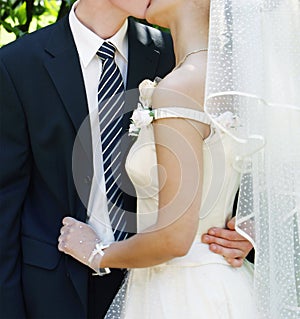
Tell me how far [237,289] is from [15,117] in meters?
0.95

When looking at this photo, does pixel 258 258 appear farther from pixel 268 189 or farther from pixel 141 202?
pixel 141 202

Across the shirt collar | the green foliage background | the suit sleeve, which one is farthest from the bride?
the green foliage background

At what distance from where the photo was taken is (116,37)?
3088 millimetres

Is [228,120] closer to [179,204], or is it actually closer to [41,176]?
[179,204]

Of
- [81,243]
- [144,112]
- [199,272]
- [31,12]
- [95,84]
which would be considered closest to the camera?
[144,112]

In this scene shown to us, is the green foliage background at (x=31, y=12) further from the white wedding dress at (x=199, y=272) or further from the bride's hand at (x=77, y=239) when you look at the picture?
the white wedding dress at (x=199, y=272)

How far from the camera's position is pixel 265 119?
2.41 m

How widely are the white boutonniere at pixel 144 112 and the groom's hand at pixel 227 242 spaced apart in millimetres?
391

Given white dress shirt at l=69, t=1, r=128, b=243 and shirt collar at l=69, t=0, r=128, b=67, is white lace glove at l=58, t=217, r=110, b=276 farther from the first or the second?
shirt collar at l=69, t=0, r=128, b=67

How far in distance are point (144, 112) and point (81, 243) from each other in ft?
1.75

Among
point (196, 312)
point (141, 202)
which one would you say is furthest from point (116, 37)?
point (196, 312)

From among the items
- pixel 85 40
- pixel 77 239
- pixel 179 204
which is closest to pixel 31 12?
pixel 85 40

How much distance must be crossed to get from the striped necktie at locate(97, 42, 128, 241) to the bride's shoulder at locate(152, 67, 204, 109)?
585 mm

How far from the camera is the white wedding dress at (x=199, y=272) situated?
2.54 m
